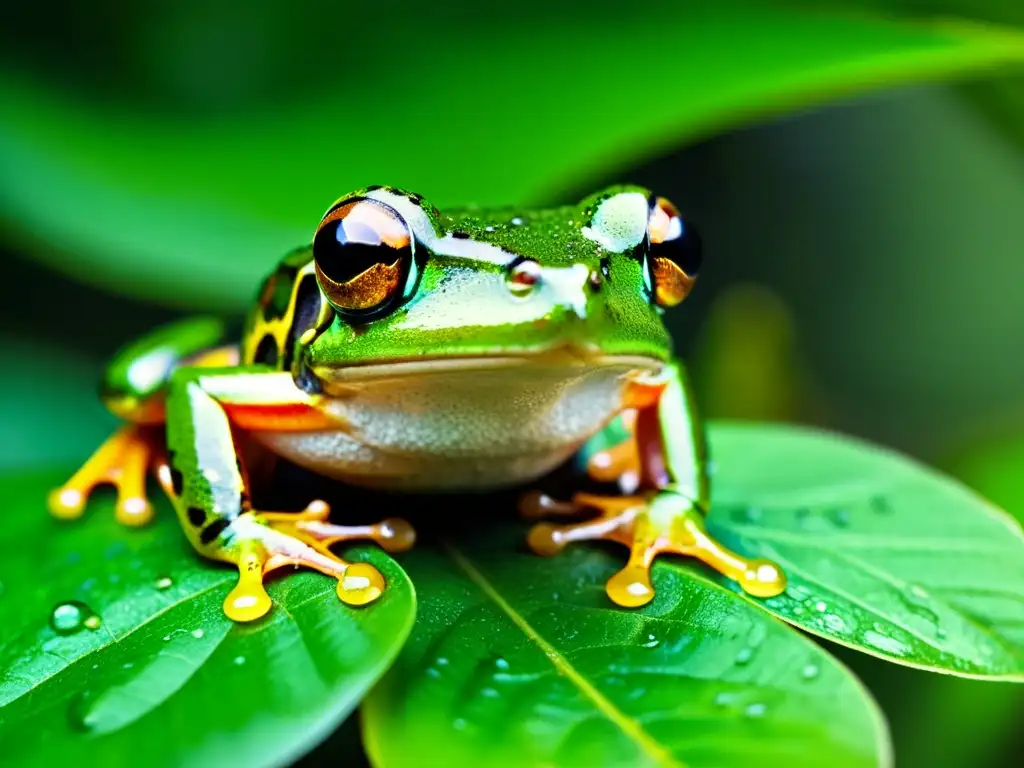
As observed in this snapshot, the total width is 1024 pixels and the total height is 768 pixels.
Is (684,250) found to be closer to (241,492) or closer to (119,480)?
(241,492)

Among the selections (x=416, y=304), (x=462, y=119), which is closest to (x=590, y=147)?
(x=462, y=119)

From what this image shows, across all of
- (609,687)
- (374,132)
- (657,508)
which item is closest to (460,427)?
(657,508)

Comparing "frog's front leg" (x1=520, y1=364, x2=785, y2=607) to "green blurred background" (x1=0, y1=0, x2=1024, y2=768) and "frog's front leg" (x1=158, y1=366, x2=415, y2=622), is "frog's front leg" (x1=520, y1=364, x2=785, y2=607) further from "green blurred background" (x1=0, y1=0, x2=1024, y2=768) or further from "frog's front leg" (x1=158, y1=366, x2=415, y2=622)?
"green blurred background" (x1=0, y1=0, x2=1024, y2=768)

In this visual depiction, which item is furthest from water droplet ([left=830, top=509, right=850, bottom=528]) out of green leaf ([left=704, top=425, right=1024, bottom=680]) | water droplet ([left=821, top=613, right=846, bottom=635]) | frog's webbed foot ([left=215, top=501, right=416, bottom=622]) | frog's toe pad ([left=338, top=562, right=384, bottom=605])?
frog's toe pad ([left=338, top=562, right=384, bottom=605])

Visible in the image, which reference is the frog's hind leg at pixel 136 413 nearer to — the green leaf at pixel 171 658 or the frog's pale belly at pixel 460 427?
the green leaf at pixel 171 658

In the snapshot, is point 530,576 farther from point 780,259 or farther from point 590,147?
point 780,259
